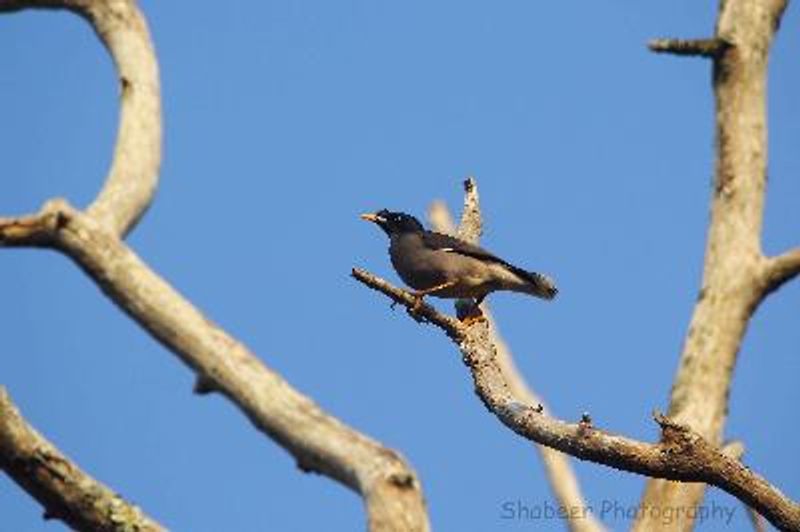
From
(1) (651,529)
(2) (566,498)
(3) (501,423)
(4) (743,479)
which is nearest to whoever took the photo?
(4) (743,479)

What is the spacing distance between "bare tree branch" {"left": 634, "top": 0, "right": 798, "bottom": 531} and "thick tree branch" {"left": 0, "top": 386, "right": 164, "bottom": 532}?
4301 millimetres

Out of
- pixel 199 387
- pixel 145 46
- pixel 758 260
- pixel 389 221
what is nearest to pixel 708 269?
pixel 758 260

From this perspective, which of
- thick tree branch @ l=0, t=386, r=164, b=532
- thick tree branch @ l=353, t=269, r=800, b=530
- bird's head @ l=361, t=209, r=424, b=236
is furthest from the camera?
bird's head @ l=361, t=209, r=424, b=236

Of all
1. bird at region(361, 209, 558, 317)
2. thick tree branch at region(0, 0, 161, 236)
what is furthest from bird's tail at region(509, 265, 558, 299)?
thick tree branch at region(0, 0, 161, 236)

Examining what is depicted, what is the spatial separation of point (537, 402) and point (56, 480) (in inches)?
259

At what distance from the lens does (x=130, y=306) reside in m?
3.97

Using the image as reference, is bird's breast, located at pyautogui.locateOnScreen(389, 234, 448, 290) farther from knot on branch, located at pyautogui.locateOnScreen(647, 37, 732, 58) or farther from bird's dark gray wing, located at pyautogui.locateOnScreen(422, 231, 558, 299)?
knot on branch, located at pyautogui.locateOnScreen(647, 37, 732, 58)

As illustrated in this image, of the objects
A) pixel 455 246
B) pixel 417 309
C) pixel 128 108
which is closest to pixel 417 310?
pixel 417 309

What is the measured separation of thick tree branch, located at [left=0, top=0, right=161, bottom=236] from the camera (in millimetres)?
4461

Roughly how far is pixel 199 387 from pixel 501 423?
2866 mm

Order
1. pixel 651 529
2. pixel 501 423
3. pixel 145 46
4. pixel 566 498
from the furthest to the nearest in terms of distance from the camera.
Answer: pixel 566 498 → pixel 651 529 → pixel 501 423 → pixel 145 46

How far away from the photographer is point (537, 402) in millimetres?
10250

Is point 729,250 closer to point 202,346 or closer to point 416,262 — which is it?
point 416,262

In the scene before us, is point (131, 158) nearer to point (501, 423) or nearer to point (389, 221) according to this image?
point (501, 423)
